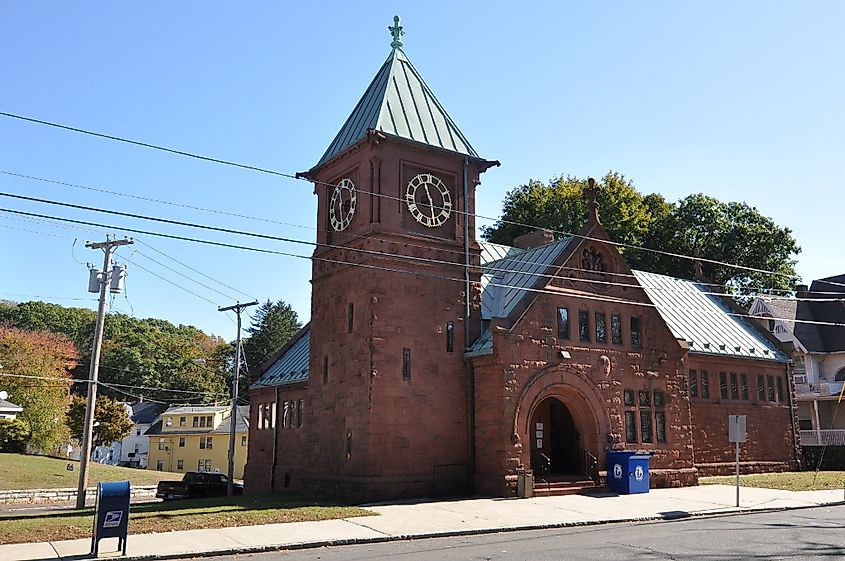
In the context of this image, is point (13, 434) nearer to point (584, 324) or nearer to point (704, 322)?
point (584, 324)

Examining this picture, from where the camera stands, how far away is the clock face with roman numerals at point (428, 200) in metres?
26.8

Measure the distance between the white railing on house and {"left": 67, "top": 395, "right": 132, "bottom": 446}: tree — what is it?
57627mm

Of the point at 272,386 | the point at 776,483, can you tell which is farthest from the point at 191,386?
the point at 776,483

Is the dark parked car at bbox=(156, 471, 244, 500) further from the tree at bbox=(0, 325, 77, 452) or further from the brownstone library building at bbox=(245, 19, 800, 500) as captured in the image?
the tree at bbox=(0, 325, 77, 452)

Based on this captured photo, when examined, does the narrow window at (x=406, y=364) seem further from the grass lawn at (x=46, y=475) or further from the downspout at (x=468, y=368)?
the grass lawn at (x=46, y=475)

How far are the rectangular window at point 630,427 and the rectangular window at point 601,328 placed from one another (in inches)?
117

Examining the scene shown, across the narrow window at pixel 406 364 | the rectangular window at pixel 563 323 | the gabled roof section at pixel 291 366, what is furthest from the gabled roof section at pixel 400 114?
the gabled roof section at pixel 291 366

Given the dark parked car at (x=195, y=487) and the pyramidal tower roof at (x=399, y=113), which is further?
the dark parked car at (x=195, y=487)

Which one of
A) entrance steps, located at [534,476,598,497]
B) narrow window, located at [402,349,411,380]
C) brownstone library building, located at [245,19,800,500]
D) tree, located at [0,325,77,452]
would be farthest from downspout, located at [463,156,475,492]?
tree, located at [0,325,77,452]

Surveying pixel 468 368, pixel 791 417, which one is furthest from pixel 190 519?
pixel 791 417

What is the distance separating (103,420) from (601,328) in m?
55.9

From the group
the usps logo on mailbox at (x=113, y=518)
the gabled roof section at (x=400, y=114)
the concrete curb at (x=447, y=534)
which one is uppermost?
the gabled roof section at (x=400, y=114)

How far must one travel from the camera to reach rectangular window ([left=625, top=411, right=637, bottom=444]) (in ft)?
92.4

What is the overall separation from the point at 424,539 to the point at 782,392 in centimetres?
2858
